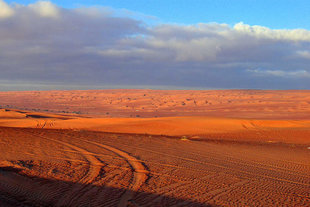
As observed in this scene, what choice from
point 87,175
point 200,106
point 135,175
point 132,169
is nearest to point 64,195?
point 87,175

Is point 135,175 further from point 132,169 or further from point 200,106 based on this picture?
point 200,106

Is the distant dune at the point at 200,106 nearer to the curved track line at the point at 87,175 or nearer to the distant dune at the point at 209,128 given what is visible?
the distant dune at the point at 209,128

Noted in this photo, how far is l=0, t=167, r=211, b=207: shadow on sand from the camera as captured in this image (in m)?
6.09

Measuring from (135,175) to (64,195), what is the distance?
254 cm

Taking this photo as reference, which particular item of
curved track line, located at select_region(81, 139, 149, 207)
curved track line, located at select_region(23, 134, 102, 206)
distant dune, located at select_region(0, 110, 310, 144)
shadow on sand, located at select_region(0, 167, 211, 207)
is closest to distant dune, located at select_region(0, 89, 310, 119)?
distant dune, located at select_region(0, 110, 310, 144)

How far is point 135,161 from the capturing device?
10781 millimetres

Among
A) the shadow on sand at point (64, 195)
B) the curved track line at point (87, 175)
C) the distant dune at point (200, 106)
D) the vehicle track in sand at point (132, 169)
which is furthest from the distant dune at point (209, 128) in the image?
the distant dune at point (200, 106)

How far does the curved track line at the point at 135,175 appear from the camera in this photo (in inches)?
256

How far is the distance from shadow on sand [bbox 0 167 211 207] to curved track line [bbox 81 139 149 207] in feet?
0.29

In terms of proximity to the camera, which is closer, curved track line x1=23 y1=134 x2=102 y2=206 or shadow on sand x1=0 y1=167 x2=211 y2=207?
shadow on sand x1=0 y1=167 x2=211 y2=207

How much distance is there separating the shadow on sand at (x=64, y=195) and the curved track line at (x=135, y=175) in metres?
0.09

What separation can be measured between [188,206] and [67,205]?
247 cm

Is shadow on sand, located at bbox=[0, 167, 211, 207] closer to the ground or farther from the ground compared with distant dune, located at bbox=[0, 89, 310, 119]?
farther from the ground

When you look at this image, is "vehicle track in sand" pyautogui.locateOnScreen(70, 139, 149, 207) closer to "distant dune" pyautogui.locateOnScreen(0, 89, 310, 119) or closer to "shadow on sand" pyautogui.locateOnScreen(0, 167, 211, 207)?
"shadow on sand" pyautogui.locateOnScreen(0, 167, 211, 207)
